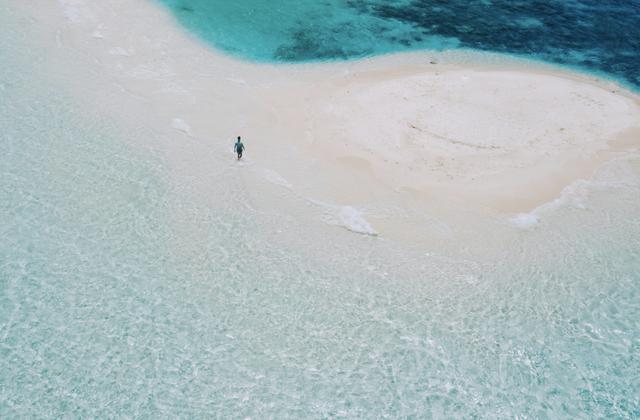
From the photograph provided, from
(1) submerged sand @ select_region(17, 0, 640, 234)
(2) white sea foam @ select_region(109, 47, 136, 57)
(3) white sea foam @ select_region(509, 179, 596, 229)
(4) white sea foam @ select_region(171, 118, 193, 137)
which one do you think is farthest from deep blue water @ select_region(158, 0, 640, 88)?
(3) white sea foam @ select_region(509, 179, 596, 229)

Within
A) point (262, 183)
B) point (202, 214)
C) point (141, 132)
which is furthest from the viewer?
point (141, 132)

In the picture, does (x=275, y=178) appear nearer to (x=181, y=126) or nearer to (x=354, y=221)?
(x=354, y=221)

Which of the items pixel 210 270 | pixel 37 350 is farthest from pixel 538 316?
pixel 37 350

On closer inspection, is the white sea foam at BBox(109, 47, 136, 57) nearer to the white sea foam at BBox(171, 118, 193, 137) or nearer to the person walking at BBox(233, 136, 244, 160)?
the white sea foam at BBox(171, 118, 193, 137)

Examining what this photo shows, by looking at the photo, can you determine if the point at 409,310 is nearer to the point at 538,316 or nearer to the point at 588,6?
the point at 538,316

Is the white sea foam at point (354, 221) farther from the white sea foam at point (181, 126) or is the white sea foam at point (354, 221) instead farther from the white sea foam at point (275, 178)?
the white sea foam at point (181, 126)
